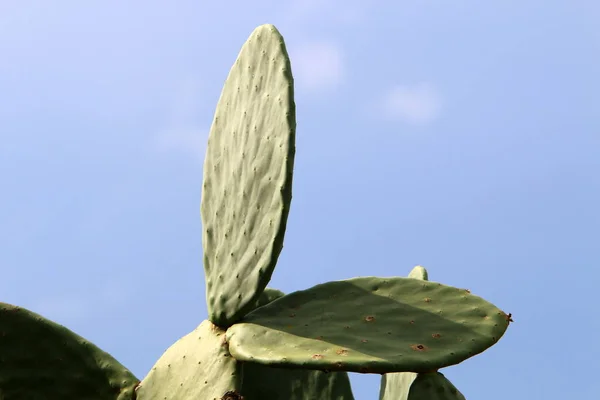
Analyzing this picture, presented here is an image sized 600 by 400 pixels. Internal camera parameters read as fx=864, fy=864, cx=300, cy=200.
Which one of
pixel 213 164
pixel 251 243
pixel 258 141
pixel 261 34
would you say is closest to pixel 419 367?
pixel 251 243

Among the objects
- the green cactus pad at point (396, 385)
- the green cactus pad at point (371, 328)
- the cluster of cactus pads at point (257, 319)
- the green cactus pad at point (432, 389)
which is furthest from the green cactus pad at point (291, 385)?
the green cactus pad at point (432, 389)

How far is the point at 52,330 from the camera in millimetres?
2656

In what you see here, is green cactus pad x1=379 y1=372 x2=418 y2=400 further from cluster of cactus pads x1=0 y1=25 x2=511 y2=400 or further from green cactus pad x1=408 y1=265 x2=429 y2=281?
green cactus pad x1=408 y1=265 x2=429 y2=281

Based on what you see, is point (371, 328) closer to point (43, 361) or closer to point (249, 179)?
point (249, 179)

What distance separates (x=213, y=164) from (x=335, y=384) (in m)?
0.85

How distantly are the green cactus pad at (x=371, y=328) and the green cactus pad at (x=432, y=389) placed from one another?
0.13 metres

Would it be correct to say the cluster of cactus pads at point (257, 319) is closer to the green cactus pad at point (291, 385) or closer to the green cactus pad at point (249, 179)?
the green cactus pad at point (249, 179)

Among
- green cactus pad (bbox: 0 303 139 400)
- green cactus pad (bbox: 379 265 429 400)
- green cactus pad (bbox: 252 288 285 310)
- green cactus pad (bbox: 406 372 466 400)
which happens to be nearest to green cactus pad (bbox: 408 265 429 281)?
green cactus pad (bbox: 379 265 429 400)

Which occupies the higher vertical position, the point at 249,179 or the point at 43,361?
the point at 249,179

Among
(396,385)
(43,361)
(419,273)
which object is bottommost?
(43,361)

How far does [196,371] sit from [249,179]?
1.78ft

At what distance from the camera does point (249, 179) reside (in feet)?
7.82

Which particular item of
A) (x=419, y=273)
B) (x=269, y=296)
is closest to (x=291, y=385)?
(x=269, y=296)

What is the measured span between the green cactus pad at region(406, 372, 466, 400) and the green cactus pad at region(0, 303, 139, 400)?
0.92 m
